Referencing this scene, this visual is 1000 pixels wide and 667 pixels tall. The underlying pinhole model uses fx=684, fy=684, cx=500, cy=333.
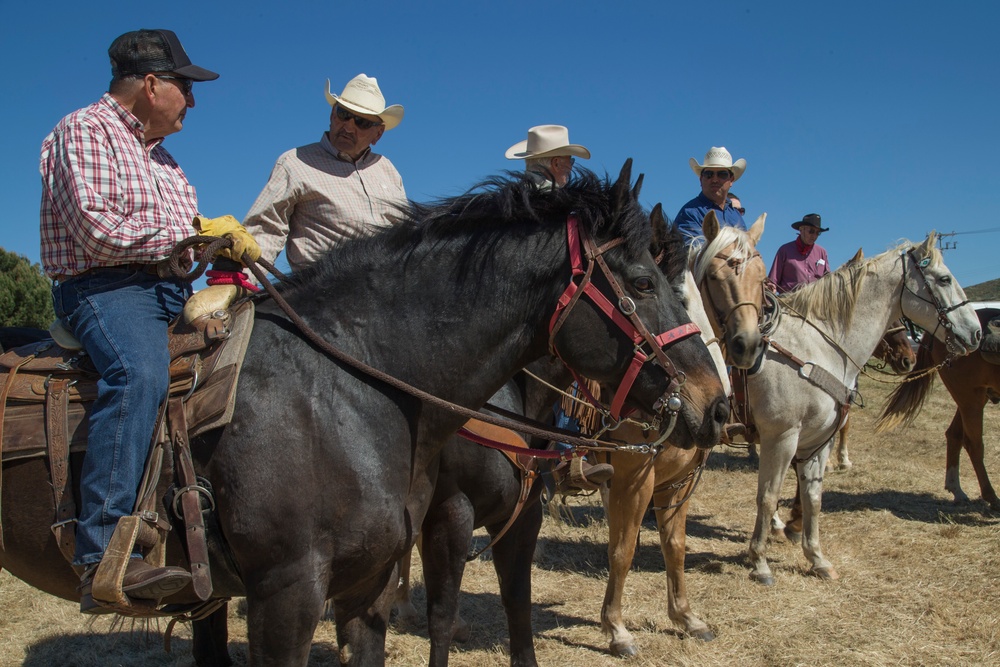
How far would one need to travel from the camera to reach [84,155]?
2367mm

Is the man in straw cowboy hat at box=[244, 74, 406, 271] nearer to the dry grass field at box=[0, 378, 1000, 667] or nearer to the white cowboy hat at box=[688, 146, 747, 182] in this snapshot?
the dry grass field at box=[0, 378, 1000, 667]

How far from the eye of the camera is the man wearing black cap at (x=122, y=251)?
7.25ft

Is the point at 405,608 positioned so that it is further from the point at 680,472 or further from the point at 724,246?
the point at 724,246

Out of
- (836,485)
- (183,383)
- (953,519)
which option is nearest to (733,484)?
(836,485)

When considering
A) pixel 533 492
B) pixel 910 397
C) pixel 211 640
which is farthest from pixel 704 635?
pixel 910 397

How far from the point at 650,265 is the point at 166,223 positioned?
179cm

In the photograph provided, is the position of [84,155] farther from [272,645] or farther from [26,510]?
[272,645]

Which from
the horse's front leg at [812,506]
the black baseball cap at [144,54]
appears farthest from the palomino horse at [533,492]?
the black baseball cap at [144,54]

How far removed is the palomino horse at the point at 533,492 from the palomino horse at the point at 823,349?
4.14ft

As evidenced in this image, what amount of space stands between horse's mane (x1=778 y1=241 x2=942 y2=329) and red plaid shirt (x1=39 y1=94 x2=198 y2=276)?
5.59 metres

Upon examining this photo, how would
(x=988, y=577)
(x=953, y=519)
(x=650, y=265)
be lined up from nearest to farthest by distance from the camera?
(x=650, y=265), (x=988, y=577), (x=953, y=519)

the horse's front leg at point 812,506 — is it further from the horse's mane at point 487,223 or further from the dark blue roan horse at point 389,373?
the horse's mane at point 487,223

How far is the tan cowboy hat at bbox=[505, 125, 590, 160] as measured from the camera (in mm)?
4805

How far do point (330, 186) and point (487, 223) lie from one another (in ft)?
5.19
